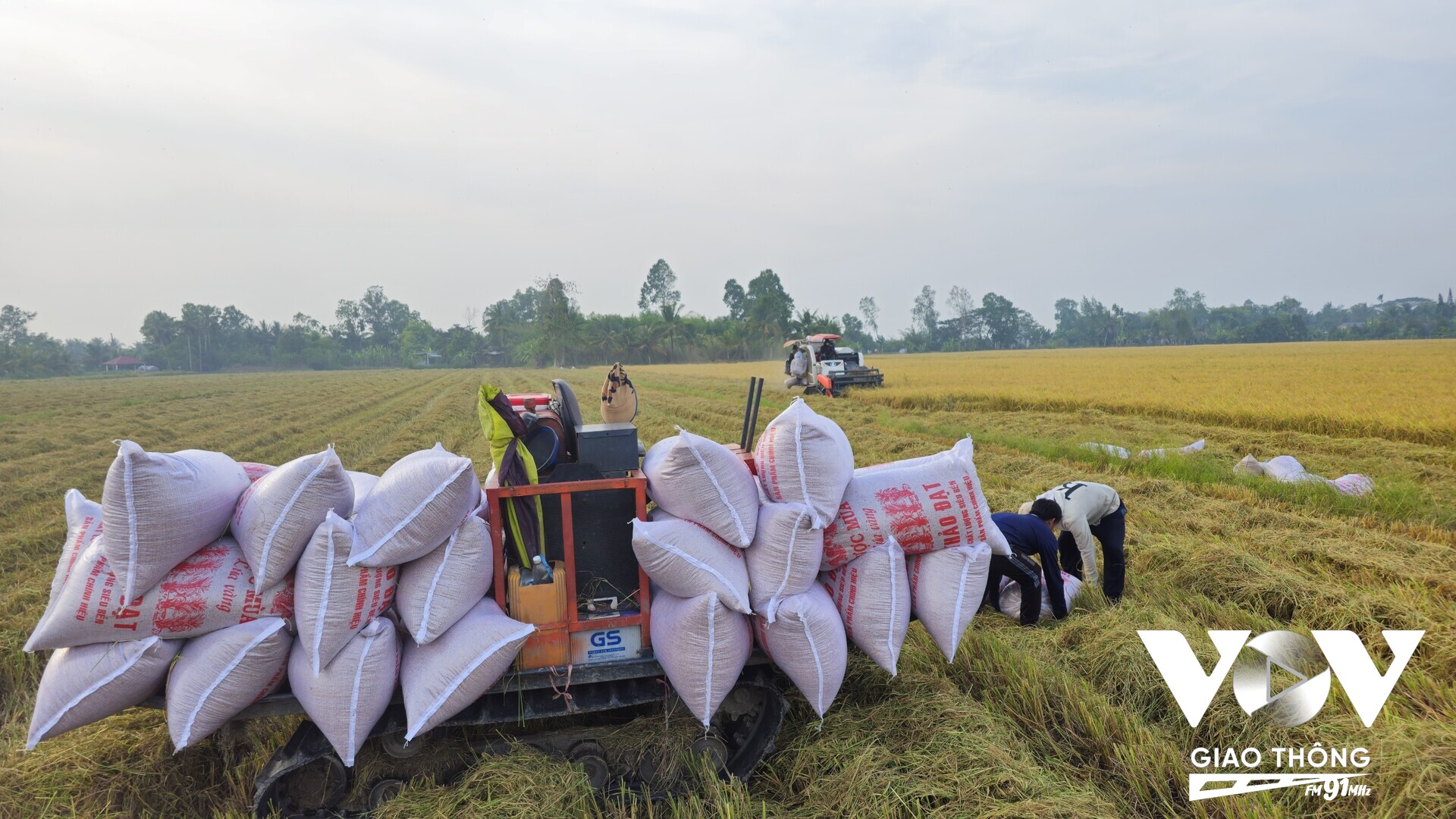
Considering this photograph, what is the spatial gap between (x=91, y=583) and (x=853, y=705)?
10.9ft

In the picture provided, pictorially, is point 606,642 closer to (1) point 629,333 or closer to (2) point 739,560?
(2) point 739,560

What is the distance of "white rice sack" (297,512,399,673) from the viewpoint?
9.70ft

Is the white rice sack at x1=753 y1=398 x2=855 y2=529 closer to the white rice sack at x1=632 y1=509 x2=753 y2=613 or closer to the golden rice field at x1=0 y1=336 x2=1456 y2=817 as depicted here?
the white rice sack at x1=632 y1=509 x2=753 y2=613

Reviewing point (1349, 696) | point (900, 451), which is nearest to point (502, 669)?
point (1349, 696)

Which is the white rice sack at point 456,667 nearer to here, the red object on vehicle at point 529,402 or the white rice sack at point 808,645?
the white rice sack at point 808,645

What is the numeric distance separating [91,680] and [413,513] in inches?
55.5

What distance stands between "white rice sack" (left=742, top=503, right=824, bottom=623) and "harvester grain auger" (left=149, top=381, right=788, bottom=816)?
0.36m

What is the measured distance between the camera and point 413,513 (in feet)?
9.91

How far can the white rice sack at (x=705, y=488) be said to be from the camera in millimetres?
3334

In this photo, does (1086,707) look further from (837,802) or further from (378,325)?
(378,325)

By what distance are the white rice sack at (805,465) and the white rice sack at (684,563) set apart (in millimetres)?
452

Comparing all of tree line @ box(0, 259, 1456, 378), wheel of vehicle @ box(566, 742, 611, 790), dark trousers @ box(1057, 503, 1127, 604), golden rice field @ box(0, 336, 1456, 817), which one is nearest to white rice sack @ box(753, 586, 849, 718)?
golden rice field @ box(0, 336, 1456, 817)

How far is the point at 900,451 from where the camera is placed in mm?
11312

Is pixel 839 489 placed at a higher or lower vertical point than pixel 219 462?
lower
